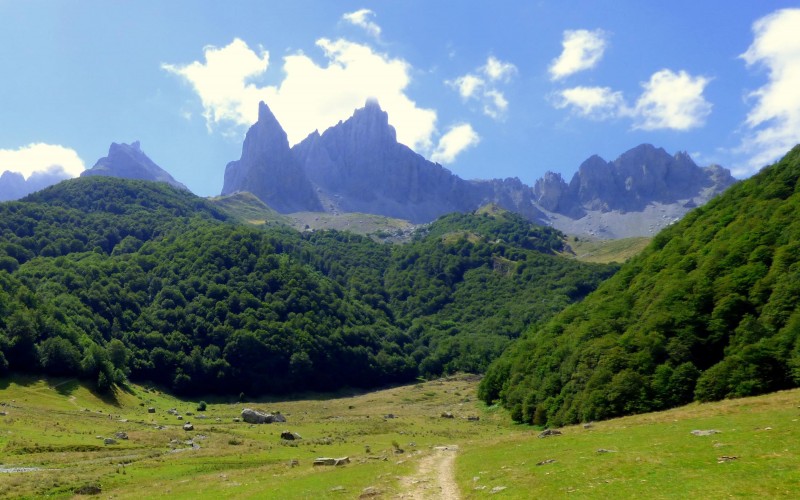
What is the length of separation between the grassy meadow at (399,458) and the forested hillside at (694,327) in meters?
5.98

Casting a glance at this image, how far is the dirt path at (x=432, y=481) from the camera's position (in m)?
28.1

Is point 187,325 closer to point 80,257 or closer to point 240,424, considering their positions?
point 80,257

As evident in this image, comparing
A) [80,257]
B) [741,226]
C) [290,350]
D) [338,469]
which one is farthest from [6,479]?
[80,257]

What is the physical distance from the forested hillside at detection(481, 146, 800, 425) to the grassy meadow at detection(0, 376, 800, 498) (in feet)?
19.6

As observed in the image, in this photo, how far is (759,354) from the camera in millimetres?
48406

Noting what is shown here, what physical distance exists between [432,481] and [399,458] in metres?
12.5

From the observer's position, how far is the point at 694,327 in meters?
60.1

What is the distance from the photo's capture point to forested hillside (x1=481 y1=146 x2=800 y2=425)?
2004 inches

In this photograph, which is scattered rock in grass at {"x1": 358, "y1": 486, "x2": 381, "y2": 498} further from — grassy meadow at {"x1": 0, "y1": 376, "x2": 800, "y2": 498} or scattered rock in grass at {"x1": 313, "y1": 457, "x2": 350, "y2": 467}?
scattered rock in grass at {"x1": 313, "y1": 457, "x2": 350, "y2": 467}

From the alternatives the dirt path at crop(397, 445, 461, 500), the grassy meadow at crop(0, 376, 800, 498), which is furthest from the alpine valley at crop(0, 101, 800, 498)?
the dirt path at crop(397, 445, 461, 500)

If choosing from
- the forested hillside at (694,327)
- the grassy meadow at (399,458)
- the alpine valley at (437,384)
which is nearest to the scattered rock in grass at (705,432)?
the grassy meadow at (399,458)

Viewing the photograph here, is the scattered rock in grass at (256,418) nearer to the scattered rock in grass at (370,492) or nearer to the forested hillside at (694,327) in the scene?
the forested hillside at (694,327)

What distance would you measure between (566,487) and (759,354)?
34874 millimetres

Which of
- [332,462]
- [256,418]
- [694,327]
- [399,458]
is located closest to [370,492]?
[332,462]
